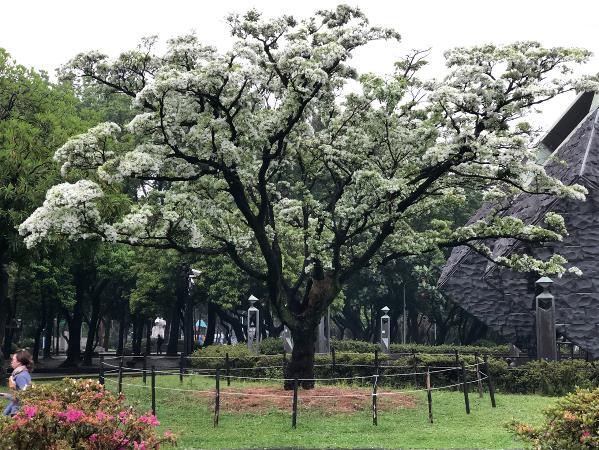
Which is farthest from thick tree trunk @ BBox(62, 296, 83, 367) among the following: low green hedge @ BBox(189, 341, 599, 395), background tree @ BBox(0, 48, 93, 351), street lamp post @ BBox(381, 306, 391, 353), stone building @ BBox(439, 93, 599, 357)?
stone building @ BBox(439, 93, 599, 357)

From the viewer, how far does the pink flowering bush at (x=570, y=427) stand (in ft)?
27.3

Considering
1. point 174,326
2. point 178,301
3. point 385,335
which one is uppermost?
point 178,301

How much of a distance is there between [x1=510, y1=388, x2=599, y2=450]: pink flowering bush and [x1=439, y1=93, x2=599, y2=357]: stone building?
19260 millimetres

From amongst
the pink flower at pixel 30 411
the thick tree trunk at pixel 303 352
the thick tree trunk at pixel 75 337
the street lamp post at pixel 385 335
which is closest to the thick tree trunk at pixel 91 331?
the thick tree trunk at pixel 75 337

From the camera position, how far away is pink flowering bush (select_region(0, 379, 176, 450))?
27.1 feet

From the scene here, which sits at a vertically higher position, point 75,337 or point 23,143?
point 23,143

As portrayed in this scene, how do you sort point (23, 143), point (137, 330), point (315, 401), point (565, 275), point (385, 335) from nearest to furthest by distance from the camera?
point (315, 401) → point (23, 143) → point (565, 275) → point (385, 335) → point (137, 330)

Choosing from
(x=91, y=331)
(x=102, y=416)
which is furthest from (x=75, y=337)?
(x=102, y=416)

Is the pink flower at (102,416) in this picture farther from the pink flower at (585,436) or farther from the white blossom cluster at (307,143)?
the white blossom cluster at (307,143)

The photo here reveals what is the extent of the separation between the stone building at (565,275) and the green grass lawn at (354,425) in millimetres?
8450

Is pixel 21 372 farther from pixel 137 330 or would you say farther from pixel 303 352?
pixel 137 330

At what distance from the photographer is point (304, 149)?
2189cm

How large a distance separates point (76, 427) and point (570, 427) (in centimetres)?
547

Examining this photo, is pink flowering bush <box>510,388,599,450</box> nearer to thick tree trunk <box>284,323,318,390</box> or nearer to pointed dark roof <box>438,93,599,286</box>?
thick tree trunk <box>284,323,318,390</box>
